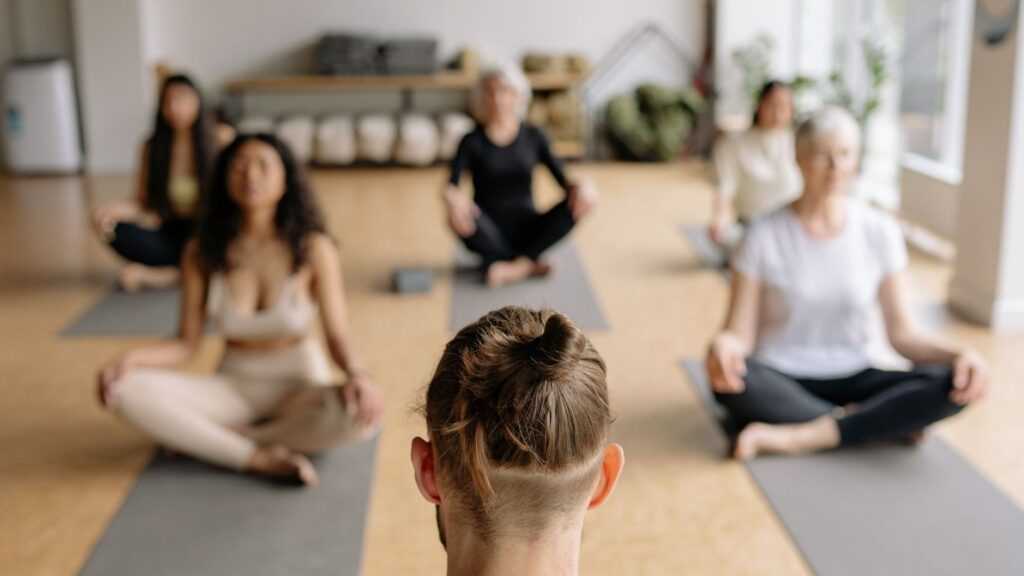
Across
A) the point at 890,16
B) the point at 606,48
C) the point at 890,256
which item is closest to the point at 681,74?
the point at 606,48

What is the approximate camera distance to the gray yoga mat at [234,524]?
8.25ft

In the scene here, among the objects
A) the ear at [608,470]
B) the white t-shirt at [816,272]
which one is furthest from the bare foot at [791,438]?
the ear at [608,470]

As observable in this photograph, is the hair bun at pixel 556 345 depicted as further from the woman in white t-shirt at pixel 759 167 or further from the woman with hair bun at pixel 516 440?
the woman in white t-shirt at pixel 759 167

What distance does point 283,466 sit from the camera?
2.90 metres

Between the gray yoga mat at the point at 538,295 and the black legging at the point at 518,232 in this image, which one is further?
the black legging at the point at 518,232

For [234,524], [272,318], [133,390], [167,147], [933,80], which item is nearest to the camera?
[234,524]

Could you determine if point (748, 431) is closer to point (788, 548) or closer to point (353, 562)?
point (788, 548)

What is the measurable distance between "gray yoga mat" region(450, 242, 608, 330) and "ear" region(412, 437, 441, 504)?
317 centimetres

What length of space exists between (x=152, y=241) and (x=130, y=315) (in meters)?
0.43

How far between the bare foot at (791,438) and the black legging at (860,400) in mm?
23

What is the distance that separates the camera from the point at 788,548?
258 cm

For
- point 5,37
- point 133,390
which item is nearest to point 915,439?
point 133,390

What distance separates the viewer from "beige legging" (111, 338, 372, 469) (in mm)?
2908

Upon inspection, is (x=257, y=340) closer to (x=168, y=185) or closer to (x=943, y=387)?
(x=943, y=387)
